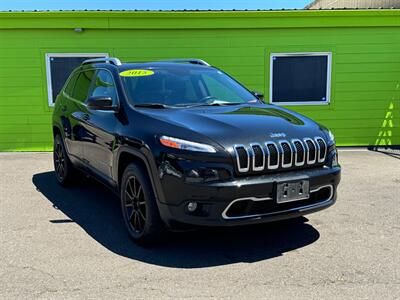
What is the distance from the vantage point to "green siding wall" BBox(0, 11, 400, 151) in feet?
29.5

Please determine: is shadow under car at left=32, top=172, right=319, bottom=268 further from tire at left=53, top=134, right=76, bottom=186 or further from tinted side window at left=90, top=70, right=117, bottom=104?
tinted side window at left=90, top=70, right=117, bottom=104

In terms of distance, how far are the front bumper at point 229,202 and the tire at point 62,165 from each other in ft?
9.53

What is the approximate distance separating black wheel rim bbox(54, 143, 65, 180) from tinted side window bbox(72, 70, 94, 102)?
956 mm

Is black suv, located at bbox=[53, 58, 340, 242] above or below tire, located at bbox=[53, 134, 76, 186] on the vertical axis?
above

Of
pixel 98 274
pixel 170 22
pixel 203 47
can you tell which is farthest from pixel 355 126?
pixel 98 274

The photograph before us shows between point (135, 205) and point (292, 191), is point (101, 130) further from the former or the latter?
point (292, 191)

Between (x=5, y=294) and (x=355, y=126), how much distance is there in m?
8.30

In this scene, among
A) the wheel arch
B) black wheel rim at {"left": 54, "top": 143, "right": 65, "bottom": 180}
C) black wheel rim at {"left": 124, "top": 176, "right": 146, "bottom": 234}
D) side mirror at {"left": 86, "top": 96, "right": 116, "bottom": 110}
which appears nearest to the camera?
the wheel arch

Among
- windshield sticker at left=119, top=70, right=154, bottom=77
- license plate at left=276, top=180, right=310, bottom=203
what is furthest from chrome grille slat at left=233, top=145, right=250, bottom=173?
windshield sticker at left=119, top=70, right=154, bottom=77

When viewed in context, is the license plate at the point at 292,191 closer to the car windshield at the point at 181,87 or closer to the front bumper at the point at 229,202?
the front bumper at the point at 229,202

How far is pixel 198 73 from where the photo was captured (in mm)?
5086

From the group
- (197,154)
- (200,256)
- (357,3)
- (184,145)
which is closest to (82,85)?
(184,145)

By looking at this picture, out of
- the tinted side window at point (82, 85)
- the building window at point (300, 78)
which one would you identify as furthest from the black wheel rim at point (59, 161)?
the building window at point (300, 78)

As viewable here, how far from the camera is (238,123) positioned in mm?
3727
